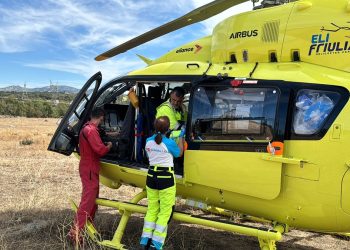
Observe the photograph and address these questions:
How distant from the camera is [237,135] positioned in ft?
17.5

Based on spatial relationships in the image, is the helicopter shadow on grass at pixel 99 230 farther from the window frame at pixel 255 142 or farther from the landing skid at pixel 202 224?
the window frame at pixel 255 142

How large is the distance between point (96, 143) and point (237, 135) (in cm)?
235

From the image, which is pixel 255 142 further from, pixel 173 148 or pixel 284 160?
pixel 173 148

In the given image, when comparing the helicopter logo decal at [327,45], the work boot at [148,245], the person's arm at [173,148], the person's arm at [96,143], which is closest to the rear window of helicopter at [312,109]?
the helicopter logo decal at [327,45]

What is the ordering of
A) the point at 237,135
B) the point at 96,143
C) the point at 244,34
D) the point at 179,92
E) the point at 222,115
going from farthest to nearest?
the point at 96,143, the point at 179,92, the point at 244,34, the point at 222,115, the point at 237,135

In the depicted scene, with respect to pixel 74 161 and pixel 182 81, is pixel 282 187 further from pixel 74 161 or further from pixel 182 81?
pixel 74 161

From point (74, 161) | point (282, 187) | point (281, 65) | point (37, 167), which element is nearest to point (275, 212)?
point (282, 187)

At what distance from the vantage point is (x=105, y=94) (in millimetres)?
7273

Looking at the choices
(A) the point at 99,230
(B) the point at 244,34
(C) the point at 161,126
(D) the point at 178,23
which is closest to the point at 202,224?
(C) the point at 161,126

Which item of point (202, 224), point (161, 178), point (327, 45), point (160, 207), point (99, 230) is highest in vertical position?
point (327, 45)

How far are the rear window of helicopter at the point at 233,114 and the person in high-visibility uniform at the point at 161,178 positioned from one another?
393 millimetres

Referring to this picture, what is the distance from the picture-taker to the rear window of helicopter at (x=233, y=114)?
16.9 ft

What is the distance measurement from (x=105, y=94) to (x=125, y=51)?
1.05m

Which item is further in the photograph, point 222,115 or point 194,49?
point 194,49
